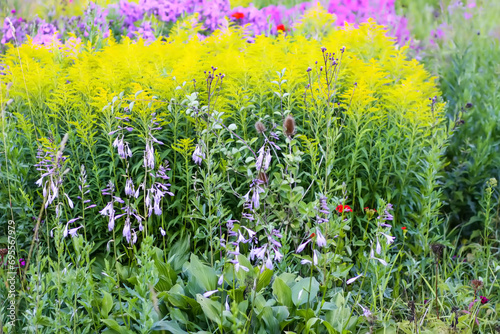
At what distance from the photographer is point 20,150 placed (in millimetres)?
3311

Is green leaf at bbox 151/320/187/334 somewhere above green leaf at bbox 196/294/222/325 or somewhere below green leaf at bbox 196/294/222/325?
below

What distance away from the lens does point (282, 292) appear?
8.72 ft

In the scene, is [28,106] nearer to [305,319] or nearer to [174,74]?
[174,74]

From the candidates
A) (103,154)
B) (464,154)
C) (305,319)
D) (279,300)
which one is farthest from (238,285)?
(464,154)

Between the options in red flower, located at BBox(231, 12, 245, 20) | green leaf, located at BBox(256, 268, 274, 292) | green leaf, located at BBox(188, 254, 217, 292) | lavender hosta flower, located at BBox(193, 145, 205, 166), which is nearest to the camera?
lavender hosta flower, located at BBox(193, 145, 205, 166)

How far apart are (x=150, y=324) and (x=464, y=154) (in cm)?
343

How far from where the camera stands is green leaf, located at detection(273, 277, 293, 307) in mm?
2643

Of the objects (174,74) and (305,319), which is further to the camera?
(174,74)

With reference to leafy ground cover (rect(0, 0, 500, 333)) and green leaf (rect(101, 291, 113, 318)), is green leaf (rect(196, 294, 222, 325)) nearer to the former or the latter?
leafy ground cover (rect(0, 0, 500, 333))

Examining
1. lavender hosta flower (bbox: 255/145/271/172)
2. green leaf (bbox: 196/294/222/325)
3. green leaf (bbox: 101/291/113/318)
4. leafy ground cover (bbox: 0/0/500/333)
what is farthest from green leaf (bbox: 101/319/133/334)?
lavender hosta flower (bbox: 255/145/271/172)

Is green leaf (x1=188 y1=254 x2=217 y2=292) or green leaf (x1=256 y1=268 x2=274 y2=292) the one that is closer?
green leaf (x1=256 y1=268 x2=274 y2=292)

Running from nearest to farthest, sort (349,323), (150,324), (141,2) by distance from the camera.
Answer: (150,324) < (349,323) < (141,2)

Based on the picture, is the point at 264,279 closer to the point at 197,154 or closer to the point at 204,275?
the point at 204,275

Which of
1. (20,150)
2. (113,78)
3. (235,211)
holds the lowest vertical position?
(235,211)
